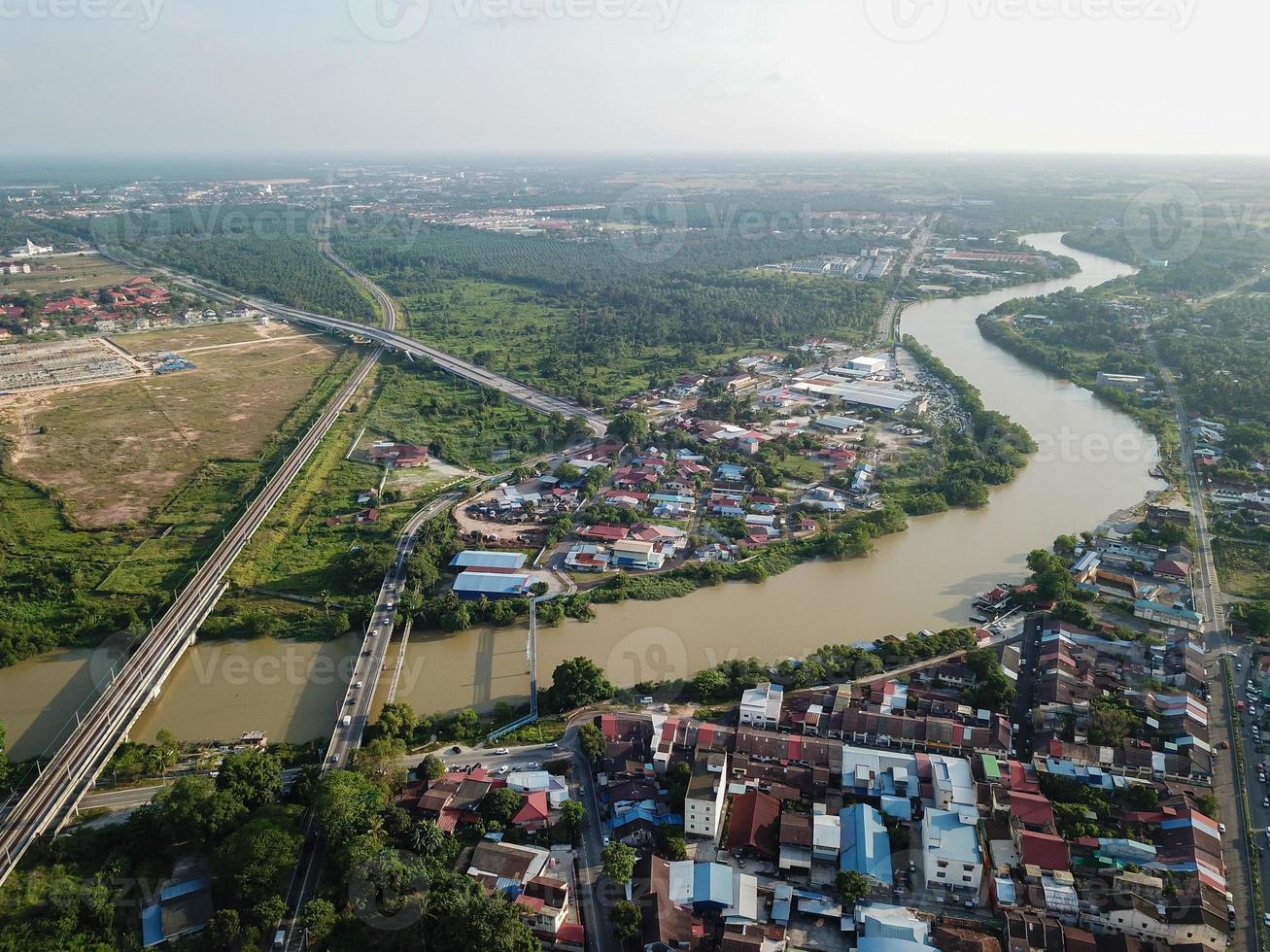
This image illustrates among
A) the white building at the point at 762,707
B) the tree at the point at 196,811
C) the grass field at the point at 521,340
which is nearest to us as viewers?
the tree at the point at 196,811

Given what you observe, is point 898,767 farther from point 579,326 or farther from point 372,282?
point 372,282

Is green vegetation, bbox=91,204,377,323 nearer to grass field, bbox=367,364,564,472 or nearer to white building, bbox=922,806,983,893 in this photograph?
grass field, bbox=367,364,564,472

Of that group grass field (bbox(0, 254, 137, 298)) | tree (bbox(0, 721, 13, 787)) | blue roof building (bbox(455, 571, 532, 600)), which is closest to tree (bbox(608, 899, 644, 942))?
blue roof building (bbox(455, 571, 532, 600))

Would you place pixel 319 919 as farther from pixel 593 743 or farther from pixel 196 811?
pixel 593 743

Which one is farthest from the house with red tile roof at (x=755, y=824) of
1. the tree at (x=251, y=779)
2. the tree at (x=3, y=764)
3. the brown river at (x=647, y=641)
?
the tree at (x=3, y=764)

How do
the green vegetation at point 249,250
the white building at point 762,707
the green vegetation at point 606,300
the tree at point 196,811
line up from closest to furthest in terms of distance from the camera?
the tree at point 196,811
the white building at point 762,707
the green vegetation at point 606,300
the green vegetation at point 249,250

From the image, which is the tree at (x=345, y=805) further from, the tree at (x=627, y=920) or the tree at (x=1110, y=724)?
the tree at (x=1110, y=724)

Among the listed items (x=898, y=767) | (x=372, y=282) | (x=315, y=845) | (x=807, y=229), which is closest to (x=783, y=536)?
(x=898, y=767)

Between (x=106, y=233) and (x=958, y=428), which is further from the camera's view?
(x=106, y=233)

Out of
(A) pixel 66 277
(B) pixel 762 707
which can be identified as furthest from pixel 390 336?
(B) pixel 762 707
